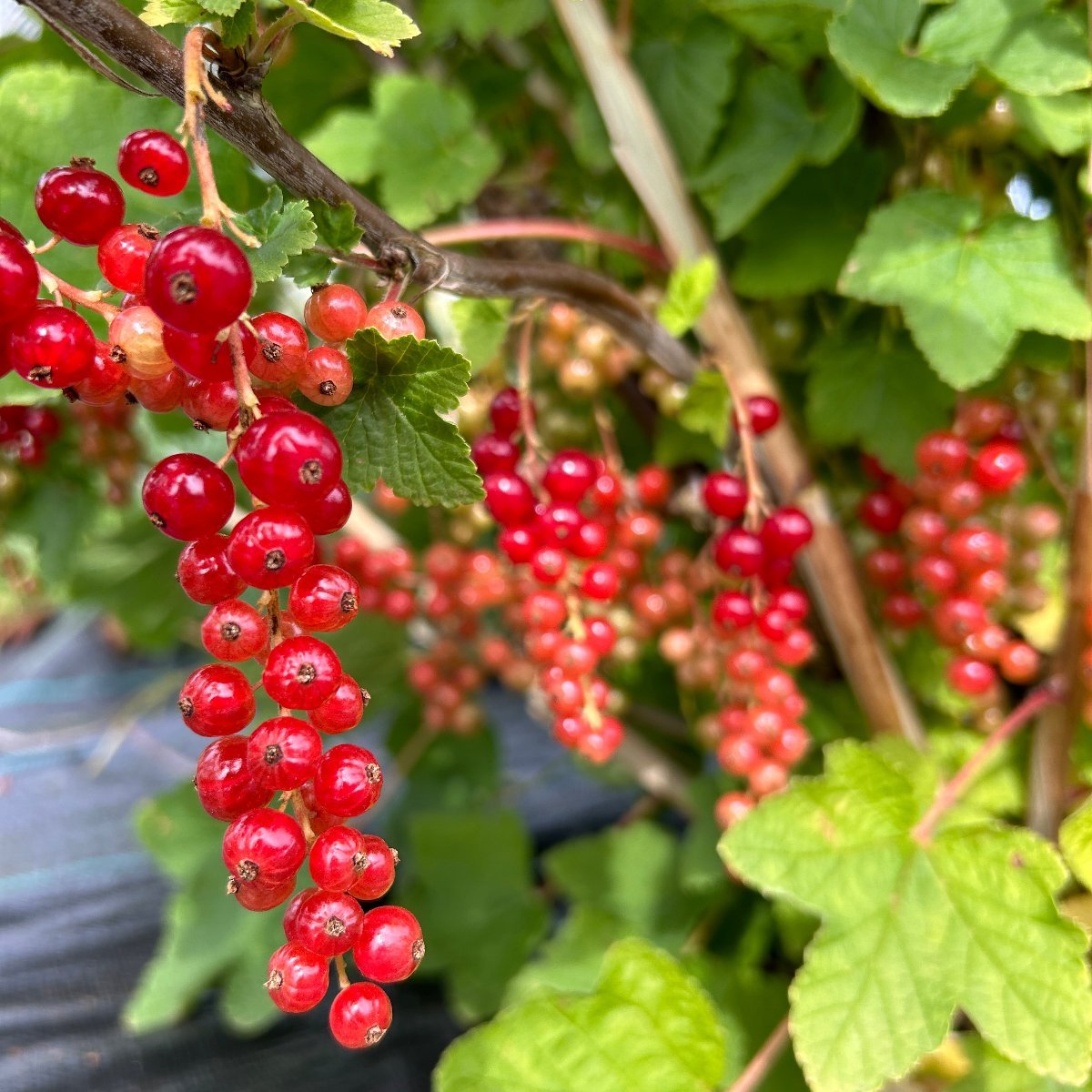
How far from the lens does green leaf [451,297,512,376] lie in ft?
1.37

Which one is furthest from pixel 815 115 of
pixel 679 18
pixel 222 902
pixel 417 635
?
pixel 222 902

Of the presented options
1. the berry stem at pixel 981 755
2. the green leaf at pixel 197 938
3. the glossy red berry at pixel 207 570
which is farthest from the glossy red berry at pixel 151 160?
the green leaf at pixel 197 938

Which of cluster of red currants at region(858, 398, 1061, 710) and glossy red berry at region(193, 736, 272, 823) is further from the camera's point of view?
cluster of red currants at region(858, 398, 1061, 710)

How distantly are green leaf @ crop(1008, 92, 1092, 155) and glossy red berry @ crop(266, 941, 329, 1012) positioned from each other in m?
0.50

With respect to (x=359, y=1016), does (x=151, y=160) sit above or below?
above

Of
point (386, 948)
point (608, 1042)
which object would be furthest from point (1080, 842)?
point (386, 948)

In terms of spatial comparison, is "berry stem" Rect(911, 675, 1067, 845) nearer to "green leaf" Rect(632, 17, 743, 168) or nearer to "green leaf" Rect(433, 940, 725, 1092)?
"green leaf" Rect(433, 940, 725, 1092)

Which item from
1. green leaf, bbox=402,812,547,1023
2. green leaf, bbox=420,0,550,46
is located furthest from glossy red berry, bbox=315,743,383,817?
green leaf, bbox=402,812,547,1023

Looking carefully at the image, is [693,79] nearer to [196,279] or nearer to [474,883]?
[196,279]

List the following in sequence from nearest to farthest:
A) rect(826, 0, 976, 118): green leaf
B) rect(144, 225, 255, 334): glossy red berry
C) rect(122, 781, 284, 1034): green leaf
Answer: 1. rect(144, 225, 255, 334): glossy red berry
2. rect(826, 0, 976, 118): green leaf
3. rect(122, 781, 284, 1034): green leaf

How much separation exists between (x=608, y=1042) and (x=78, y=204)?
1.54 ft

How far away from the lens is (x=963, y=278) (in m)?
0.48

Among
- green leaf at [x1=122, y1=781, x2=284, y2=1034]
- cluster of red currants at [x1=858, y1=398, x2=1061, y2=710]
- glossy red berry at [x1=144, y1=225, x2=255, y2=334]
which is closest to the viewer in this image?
glossy red berry at [x1=144, y1=225, x2=255, y2=334]

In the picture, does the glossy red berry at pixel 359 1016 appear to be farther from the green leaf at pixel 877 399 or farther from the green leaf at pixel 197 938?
the green leaf at pixel 197 938
